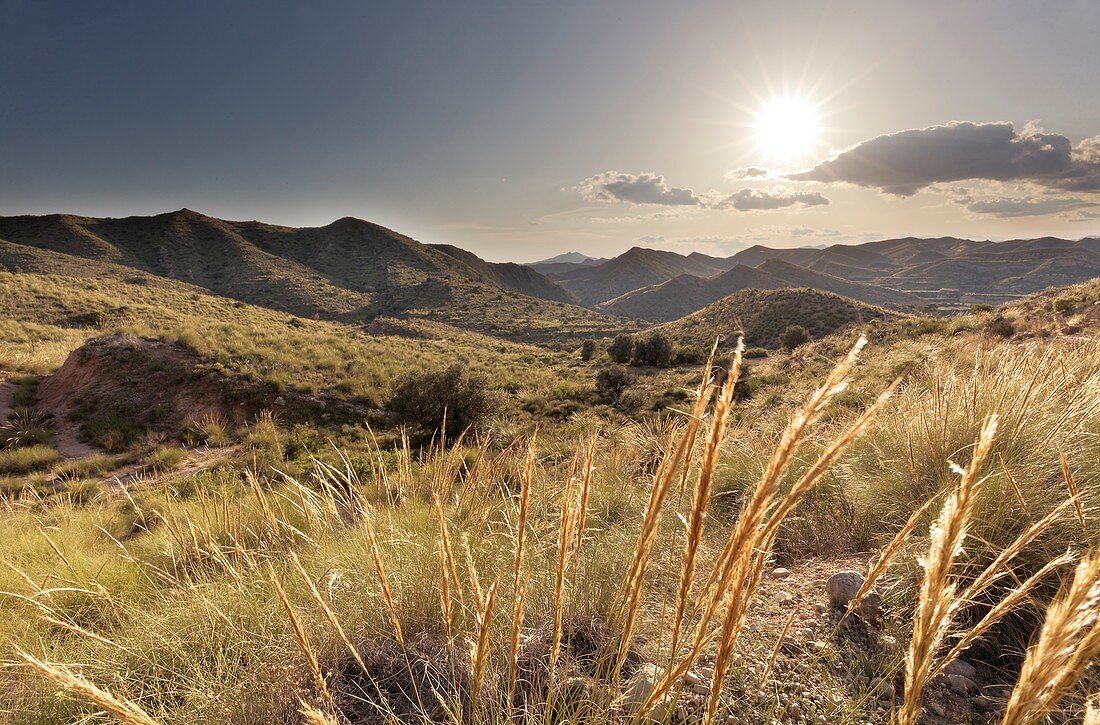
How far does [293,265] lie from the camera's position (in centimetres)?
6706

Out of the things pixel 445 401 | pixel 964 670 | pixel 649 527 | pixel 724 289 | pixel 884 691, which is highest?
pixel 649 527

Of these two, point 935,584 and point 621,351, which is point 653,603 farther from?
point 621,351

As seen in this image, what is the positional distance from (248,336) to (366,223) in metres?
87.5

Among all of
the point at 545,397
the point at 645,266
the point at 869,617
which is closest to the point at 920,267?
the point at 645,266

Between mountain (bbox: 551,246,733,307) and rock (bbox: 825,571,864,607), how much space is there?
153847 mm

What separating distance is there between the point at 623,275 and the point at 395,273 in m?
117

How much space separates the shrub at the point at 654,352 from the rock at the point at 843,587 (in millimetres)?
28588

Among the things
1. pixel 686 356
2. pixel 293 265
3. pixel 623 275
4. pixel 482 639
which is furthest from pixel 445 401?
pixel 623 275

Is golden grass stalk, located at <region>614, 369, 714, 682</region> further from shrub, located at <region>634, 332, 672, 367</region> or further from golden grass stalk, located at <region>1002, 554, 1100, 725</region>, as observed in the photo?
shrub, located at <region>634, 332, 672, 367</region>

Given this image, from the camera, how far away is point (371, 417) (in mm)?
13070

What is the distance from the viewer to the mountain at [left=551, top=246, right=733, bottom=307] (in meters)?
166

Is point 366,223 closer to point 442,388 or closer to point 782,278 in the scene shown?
point 442,388

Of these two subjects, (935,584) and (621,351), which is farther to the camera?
(621,351)

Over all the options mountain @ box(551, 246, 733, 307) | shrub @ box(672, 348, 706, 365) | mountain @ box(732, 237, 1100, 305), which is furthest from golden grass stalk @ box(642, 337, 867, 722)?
mountain @ box(551, 246, 733, 307)
